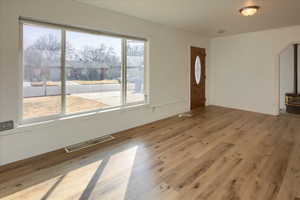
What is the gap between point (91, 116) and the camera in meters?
3.37

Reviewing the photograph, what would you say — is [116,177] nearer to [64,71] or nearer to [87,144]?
[87,144]

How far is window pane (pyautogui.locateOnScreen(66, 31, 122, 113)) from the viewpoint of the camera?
3.21m

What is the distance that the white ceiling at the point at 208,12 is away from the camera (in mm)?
3178

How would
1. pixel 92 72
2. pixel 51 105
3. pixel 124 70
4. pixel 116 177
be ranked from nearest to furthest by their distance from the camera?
pixel 116 177, pixel 51 105, pixel 92 72, pixel 124 70

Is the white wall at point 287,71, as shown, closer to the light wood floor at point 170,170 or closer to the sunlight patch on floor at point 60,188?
the light wood floor at point 170,170

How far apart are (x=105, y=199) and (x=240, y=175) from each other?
159 cm

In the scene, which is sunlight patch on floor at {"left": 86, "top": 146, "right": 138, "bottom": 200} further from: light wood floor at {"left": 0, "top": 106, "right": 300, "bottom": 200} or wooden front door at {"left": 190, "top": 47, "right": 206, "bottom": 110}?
wooden front door at {"left": 190, "top": 47, "right": 206, "bottom": 110}

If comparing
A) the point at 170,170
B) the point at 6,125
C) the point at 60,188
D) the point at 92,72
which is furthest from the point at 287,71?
the point at 6,125

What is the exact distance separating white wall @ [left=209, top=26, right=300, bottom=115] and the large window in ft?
11.0

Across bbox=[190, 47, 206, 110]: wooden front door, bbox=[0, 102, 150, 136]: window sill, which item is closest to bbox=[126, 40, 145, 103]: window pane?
bbox=[0, 102, 150, 136]: window sill

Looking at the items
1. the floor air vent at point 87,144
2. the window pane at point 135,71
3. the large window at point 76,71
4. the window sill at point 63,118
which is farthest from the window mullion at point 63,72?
the window pane at point 135,71

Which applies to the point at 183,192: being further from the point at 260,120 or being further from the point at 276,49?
the point at 276,49

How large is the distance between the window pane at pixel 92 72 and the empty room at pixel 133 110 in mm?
19

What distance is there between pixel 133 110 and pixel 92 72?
1221mm
